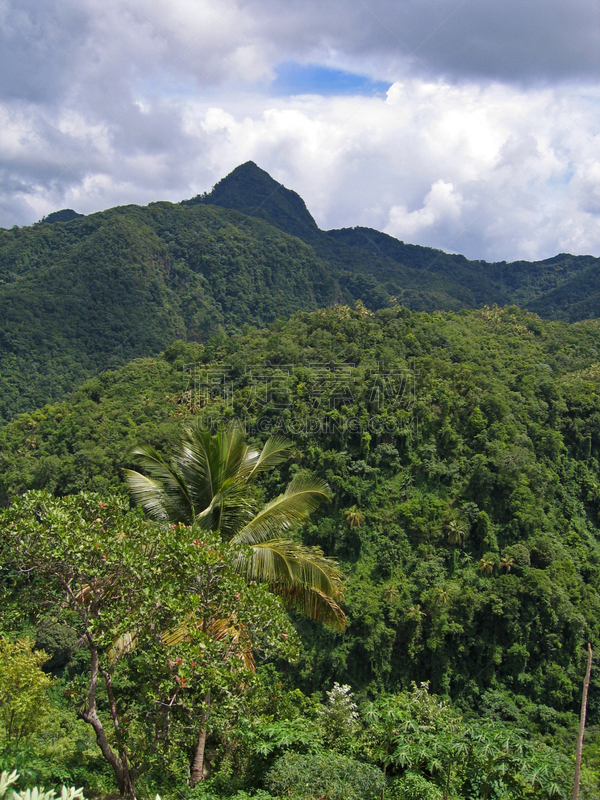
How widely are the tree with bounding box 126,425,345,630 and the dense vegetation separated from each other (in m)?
8.46

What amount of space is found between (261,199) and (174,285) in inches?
2338

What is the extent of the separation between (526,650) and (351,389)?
1626 centimetres

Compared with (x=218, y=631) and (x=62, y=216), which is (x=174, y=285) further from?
(x=218, y=631)

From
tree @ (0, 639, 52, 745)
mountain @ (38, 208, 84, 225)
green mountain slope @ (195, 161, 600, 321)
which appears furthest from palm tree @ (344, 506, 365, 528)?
mountain @ (38, 208, 84, 225)

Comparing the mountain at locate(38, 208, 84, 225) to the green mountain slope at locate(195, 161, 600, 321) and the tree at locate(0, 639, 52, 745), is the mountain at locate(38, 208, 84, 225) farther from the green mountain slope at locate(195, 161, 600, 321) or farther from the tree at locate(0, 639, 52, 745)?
the tree at locate(0, 639, 52, 745)

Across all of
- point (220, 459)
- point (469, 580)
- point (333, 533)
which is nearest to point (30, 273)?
point (333, 533)

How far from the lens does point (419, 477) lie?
3162cm

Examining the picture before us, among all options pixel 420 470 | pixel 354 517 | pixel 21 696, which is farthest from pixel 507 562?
pixel 21 696

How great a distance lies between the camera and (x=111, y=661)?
6.64m

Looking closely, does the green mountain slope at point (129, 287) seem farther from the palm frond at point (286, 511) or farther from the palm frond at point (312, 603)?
the palm frond at point (312, 603)

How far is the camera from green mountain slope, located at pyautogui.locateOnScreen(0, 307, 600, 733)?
2553 cm

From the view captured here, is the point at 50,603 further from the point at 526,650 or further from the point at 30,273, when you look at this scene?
the point at 30,273

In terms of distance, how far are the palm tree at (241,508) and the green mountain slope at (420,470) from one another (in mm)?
10926

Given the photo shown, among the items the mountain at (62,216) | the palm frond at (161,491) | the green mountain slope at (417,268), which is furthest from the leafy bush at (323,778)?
the mountain at (62,216)
